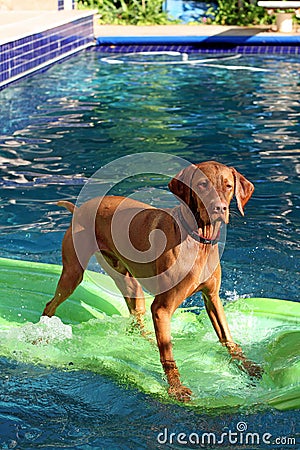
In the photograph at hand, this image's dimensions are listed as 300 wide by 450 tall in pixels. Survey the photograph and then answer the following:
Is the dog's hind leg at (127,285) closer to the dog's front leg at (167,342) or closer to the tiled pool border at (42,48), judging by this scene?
the dog's front leg at (167,342)

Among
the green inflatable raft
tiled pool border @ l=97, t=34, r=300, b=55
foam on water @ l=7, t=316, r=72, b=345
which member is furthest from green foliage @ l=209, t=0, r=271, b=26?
foam on water @ l=7, t=316, r=72, b=345

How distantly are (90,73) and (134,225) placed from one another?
27.3 ft

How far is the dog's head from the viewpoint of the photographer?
120 inches

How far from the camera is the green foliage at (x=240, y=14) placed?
48.8 feet

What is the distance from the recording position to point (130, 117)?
350 inches

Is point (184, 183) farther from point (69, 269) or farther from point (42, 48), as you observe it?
point (42, 48)

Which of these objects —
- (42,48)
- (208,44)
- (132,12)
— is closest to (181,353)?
(42,48)

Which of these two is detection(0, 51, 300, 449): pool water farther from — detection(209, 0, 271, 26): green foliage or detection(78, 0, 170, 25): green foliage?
detection(209, 0, 271, 26): green foliage

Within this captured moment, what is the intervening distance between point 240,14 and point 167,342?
12603mm

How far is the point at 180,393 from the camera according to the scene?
3344mm

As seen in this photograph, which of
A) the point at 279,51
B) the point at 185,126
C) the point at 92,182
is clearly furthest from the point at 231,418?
the point at 279,51

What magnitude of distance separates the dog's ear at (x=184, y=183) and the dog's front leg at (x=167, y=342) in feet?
1.46

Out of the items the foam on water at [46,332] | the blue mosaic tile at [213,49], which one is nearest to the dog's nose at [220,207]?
the foam on water at [46,332]

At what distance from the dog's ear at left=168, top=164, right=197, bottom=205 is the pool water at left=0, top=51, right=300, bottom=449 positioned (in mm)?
898
